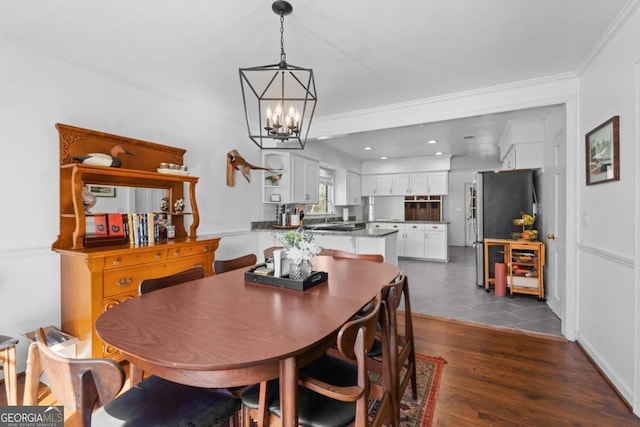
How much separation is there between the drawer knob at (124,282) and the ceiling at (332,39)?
1.81m

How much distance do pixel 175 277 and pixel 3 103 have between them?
72.5 inches

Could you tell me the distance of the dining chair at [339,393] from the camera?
3.49 ft

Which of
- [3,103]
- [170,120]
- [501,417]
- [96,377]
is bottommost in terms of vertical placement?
[501,417]

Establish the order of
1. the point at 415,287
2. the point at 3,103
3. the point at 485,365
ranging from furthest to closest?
the point at 415,287, the point at 485,365, the point at 3,103

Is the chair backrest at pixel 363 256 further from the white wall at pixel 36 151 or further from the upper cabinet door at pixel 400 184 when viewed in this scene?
the upper cabinet door at pixel 400 184

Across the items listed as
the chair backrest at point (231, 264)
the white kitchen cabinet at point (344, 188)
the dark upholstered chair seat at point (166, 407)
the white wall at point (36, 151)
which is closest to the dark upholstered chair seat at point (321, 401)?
the dark upholstered chair seat at point (166, 407)

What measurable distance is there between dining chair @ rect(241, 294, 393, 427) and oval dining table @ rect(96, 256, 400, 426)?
93 mm

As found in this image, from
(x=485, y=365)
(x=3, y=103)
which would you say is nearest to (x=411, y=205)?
(x=485, y=365)

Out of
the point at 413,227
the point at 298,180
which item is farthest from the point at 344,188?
the point at 298,180

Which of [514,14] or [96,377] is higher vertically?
[514,14]

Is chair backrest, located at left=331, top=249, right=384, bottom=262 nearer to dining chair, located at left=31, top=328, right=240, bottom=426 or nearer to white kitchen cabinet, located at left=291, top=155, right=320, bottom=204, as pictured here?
dining chair, located at left=31, top=328, right=240, bottom=426

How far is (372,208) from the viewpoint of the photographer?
27.2 feet

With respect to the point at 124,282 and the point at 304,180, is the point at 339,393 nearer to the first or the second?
the point at 124,282

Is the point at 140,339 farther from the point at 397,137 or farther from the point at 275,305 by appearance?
the point at 397,137
